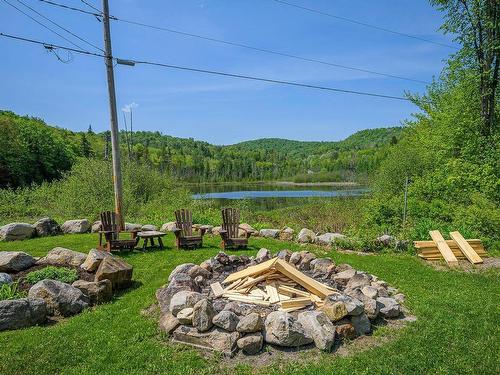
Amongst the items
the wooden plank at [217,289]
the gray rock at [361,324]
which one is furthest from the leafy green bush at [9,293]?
the gray rock at [361,324]

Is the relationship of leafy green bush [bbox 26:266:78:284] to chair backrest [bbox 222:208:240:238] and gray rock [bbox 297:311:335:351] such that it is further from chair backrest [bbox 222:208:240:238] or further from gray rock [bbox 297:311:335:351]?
chair backrest [bbox 222:208:240:238]

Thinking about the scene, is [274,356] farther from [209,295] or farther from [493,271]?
[493,271]

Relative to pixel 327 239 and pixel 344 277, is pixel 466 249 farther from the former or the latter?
pixel 344 277

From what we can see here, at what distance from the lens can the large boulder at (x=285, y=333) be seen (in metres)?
3.26

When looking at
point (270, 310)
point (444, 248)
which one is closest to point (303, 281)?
point (270, 310)

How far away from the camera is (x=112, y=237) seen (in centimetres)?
772

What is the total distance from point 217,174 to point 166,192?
6076 centimetres

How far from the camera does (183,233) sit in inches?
348

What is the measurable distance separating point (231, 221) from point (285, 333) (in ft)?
18.0

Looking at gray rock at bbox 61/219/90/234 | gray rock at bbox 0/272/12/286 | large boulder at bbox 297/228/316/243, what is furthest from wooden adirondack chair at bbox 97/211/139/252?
large boulder at bbox 297/228/316/243

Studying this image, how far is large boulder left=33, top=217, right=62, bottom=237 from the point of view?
9398 millimetres

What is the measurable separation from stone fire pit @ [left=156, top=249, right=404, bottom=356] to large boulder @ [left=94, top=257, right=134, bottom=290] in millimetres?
787

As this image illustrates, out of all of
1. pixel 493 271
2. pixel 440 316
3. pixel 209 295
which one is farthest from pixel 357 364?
pixel 493 271

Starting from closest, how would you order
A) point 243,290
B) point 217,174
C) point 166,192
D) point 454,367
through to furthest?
point 454,367
point 243,290
point 166,192
point 217,174
